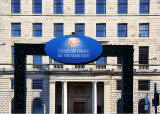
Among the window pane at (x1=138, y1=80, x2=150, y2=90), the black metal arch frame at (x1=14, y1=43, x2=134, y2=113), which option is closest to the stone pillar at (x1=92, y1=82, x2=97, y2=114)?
the window pane at (x1=138, y1=80, x2=150, y2=90)

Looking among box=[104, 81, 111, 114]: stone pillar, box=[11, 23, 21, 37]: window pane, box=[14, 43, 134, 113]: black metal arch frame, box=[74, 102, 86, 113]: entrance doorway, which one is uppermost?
box=[11, 23, 21, 37]: window pane

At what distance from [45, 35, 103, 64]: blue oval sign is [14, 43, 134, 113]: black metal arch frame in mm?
667

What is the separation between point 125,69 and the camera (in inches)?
709

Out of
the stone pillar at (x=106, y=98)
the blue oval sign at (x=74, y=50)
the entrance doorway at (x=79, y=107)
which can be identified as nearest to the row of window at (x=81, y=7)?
the stone pillar at (x=106, y=98)

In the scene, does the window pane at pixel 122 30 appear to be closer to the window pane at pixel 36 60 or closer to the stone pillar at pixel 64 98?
the stone pillar at pixel 64 98

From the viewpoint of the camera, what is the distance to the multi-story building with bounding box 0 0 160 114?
40938 millimetres

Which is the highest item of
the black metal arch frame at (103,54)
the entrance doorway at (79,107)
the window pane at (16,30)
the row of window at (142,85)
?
the window pane at (16,30)

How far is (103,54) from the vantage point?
18.2m

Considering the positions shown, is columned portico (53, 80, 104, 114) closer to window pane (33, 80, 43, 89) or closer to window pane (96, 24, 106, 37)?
window pane (33, 80, 43, 89)

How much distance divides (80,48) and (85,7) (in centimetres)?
2462

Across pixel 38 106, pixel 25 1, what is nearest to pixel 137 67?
pixel 38 106

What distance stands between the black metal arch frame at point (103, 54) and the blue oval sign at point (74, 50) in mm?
667

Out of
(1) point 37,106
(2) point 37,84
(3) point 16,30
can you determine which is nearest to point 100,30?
(2) point 37,84

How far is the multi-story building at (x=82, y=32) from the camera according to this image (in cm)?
4094
